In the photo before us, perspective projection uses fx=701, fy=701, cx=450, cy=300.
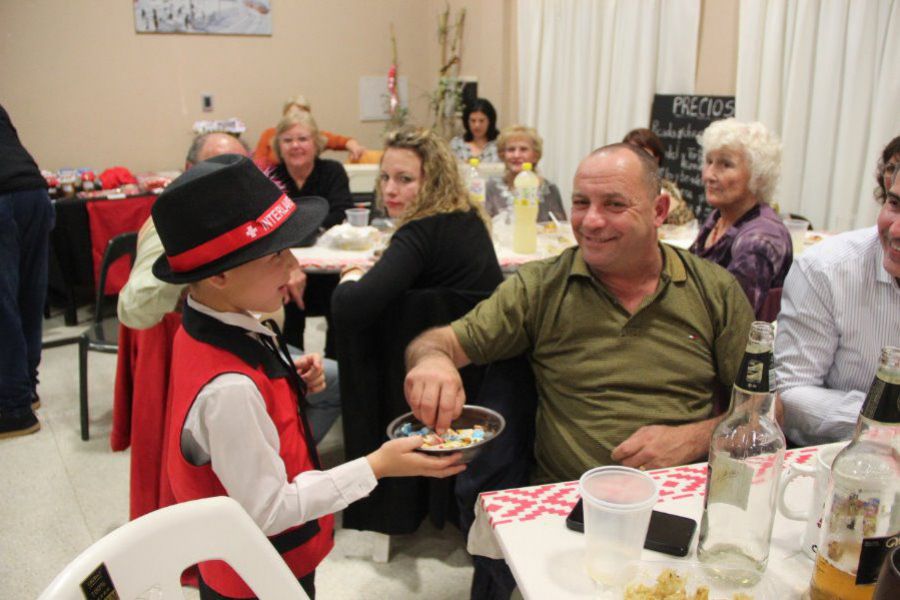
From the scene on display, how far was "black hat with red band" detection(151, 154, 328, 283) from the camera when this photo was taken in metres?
1.17

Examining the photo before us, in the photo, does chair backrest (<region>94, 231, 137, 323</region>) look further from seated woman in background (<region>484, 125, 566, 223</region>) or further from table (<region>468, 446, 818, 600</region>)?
table (<region>468, 446, 818, 600</region>)

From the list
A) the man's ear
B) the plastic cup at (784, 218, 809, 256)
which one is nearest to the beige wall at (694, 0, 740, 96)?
the plastic cup at (784, 218, 809, 256)

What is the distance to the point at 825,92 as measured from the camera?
3281mm

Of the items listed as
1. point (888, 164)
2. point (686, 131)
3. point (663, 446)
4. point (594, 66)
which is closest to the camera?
point (663, 446)

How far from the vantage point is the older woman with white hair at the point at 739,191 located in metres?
2.45

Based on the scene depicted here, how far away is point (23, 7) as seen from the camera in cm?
534

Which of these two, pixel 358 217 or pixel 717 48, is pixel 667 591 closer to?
pixel 358 217

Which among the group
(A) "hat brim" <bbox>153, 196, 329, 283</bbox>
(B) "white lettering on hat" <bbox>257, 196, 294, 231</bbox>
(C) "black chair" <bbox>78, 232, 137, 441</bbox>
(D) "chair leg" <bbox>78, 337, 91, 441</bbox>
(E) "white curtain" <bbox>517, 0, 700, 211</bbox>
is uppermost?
(E) "white curtain" <bbox>517, 0, 700, 211</bbox>

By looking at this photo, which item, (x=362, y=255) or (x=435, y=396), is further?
(x=362, y=255)

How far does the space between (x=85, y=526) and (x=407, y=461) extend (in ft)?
6.10

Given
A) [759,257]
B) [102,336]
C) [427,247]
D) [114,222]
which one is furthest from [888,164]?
[114,222]

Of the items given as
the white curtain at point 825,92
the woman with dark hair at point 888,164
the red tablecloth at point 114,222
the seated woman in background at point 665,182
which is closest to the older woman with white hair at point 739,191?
the woman with dark hair at point 888,164

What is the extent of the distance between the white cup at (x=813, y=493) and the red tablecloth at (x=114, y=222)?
424cm

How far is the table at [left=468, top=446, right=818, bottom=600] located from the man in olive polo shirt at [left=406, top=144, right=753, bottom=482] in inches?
14.4
